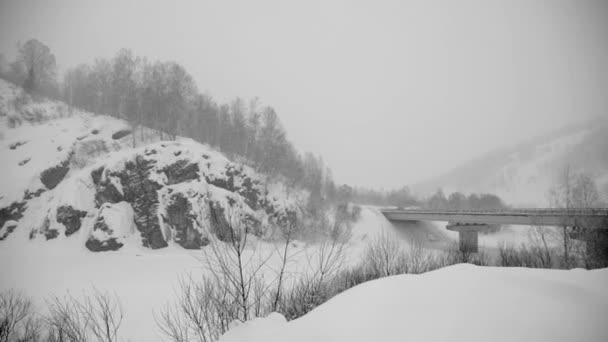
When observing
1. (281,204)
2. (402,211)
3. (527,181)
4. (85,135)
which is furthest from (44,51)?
(527,181)

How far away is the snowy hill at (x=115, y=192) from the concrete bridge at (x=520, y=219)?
93.3 ft

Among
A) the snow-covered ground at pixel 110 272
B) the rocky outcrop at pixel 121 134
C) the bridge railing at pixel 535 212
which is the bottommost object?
the snow-covered ground at pixel 110 272

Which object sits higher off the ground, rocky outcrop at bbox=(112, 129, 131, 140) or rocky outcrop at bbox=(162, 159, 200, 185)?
rocky outcrop at bbox=(112, 129, 131, 140)

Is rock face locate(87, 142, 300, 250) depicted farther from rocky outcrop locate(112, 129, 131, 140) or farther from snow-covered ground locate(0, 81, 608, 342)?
rocky outcrop locate(112, 129, 131, 140)

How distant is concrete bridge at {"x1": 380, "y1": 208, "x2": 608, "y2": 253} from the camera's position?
17.8m

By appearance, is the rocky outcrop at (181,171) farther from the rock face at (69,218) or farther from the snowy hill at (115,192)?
the rock face at (69,218)

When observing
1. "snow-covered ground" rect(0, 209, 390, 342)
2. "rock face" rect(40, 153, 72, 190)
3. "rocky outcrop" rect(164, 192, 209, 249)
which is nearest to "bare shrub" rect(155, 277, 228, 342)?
"snow-covered ground" rect(0, 209, 390, 342)

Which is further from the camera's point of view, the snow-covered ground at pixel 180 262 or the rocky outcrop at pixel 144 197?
the rocky outcrop at pixel 144 197

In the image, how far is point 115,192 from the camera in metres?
29.9

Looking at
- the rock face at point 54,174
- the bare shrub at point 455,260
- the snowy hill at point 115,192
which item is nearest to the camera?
the bare shrub at point 455,260

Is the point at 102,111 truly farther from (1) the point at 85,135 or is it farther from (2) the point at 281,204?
(2) the point at 281,204

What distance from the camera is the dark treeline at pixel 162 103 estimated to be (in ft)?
144

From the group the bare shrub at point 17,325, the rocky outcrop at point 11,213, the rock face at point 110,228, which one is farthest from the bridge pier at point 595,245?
the rocky outcrop at point 11,213

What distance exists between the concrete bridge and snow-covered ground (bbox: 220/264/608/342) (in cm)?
2075
